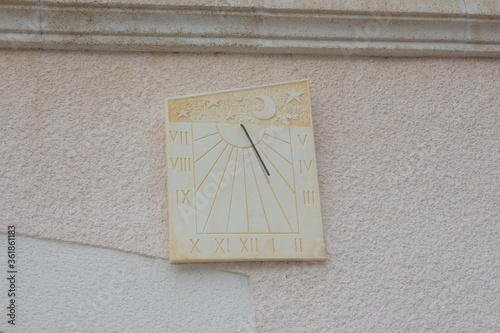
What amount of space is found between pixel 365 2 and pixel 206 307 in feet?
4.81

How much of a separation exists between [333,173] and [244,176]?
376 mm

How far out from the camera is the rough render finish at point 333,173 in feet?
10.1

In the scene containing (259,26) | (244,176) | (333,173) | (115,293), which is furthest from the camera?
(259,26)

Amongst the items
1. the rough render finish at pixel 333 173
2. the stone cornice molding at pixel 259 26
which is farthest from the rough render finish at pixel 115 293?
the stone cornice molding at pixel 259 26

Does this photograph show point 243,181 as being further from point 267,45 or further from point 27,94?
point 27,94

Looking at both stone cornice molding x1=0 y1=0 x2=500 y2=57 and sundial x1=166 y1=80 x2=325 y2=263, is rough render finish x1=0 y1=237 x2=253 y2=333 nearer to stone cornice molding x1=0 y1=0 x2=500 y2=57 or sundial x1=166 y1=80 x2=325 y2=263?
sundial x1=166 y1=80 x2=325 y2=263

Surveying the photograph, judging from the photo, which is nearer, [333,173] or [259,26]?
[333,173]

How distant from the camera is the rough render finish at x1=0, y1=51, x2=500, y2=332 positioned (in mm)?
3072

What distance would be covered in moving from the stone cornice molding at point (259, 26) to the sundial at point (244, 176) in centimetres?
25

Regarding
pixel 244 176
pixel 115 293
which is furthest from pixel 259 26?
pixel 115 293

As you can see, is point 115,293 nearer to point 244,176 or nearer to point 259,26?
point 244,176

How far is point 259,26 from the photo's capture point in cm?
344

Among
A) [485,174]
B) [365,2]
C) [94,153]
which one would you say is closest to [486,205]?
[485,174]

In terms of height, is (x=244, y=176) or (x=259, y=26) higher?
(x=259, y=26)
